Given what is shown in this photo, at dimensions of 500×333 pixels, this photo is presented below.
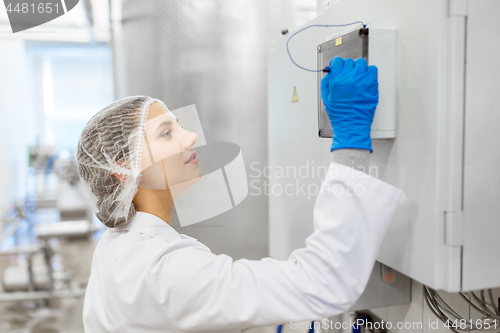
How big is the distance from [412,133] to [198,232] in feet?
4.10

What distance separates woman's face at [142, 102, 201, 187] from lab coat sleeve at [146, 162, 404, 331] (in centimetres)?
27

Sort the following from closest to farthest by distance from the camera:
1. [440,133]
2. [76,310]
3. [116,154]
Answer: [440,133], [116,154], [76,310]

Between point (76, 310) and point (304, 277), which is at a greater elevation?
point (304, 277)

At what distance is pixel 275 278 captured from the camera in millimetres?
740

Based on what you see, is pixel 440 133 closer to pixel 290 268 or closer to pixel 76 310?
pixel 290 268

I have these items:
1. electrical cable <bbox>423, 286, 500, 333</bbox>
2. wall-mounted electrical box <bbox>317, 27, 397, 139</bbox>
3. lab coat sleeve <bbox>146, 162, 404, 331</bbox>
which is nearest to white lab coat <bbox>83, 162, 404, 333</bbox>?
lab coat sleeve <bbox>146, 162, 404, 331</bbox>

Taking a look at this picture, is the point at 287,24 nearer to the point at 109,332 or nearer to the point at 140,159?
the point at 140,159

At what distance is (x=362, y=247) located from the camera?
0.73 meters

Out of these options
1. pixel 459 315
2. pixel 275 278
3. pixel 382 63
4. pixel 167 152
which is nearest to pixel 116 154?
pixel 167 152

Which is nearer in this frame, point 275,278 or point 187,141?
point 275,278

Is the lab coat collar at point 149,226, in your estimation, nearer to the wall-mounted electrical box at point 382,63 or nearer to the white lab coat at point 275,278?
the white lab coat at point 275,278

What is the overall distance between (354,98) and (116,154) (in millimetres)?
607

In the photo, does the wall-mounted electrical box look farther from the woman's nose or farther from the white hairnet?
the white hairnet

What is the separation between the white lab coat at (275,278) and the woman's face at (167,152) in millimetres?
227
